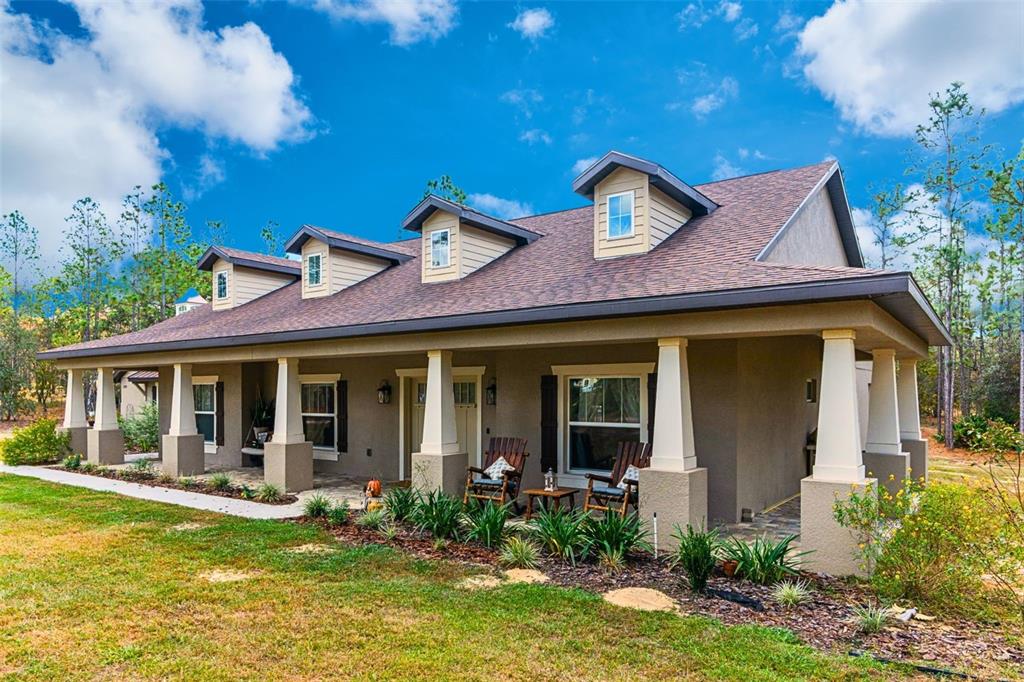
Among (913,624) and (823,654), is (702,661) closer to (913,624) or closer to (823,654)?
(823,654)

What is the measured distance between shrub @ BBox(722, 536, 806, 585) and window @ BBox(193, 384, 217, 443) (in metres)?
13.3

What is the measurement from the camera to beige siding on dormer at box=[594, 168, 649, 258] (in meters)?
9.36

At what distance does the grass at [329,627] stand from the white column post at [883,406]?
6637mm

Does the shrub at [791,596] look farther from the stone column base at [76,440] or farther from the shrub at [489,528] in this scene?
the stone column base at [76,440]

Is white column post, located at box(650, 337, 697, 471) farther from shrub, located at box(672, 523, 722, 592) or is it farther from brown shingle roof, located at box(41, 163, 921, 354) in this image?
shrub, located at box(672, 523, 722, 592)

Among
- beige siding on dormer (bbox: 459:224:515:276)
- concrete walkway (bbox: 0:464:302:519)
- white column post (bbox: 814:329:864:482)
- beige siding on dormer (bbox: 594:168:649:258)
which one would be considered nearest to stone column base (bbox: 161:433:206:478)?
concrete walkway (bbox: 0:464:302:519)

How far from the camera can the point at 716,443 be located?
27.6ft

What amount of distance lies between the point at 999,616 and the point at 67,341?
39.6m

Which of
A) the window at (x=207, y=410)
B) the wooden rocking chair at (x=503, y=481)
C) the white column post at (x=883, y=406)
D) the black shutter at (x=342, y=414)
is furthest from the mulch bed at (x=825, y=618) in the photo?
the window at (x=207, y=410)

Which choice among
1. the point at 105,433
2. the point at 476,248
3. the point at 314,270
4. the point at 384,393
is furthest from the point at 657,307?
the point at 105,433

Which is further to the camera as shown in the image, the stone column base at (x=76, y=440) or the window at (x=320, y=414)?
the stone column base at (x=76, y=440)

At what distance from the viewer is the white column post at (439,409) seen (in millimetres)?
9164

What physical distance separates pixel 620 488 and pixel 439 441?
9.18 feet

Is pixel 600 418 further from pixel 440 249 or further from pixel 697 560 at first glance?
pixel 440 249
